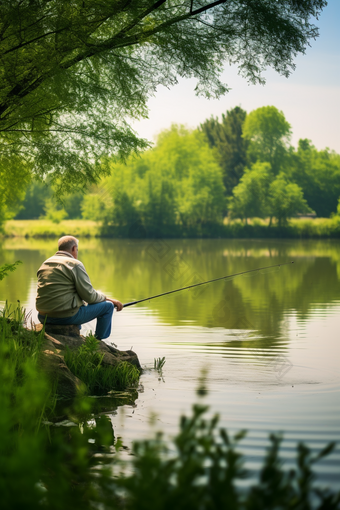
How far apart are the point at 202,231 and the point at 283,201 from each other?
835cm

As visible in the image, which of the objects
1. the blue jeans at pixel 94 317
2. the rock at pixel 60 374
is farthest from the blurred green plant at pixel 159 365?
the rock at pixel 60 374

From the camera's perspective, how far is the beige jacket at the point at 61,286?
21.7 ft

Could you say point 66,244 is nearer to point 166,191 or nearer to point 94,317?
point 94,317

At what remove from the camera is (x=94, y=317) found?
7.03 metres

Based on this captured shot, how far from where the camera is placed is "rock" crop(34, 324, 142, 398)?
5.79m

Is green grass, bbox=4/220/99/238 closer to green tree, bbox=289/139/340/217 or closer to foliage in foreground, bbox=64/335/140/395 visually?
green tree, bbox=289/139/340/217

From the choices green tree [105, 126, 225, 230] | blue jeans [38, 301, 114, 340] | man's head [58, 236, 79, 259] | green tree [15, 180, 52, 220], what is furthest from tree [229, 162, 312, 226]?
man's head [58, 236, 79, 259]

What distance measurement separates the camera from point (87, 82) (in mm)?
7688

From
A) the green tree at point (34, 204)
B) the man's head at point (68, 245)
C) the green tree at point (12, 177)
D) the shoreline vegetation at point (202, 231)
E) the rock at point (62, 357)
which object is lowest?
the rock at point (62, 357)

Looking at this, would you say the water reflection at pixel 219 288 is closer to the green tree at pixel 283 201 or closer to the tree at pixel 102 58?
the tree at pixel 102 58

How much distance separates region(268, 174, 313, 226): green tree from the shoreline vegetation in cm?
116

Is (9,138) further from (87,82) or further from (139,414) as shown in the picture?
(139,414)

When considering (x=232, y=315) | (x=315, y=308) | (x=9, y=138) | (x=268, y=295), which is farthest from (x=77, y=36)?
(x=268, y=295)

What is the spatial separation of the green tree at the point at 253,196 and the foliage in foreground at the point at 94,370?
55571 mm
